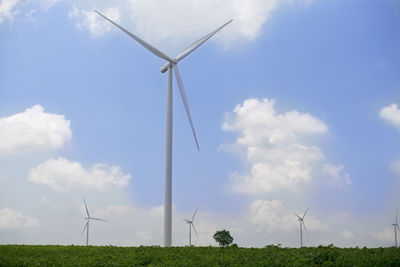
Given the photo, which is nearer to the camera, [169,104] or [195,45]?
[169,104]

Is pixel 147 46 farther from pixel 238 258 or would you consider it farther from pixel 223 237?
pixel 223 237

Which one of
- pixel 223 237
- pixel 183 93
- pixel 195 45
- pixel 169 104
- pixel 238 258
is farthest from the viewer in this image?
pixel 223 237

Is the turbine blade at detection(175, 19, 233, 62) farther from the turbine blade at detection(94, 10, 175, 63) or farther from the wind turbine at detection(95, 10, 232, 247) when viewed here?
the turbine blade at detection(94, 10, 175, 63)

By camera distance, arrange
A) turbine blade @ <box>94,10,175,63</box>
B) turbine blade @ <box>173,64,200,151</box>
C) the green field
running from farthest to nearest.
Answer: turbine blade @ <box>94,10,175,63</box> < turbine blade @ <box>173,64,200,151</box> < the green field

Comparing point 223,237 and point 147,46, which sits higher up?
point 147,46

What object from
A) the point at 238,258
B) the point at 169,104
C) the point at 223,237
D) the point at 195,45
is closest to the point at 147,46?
the point at 195,45

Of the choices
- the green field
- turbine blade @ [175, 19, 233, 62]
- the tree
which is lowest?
the green field

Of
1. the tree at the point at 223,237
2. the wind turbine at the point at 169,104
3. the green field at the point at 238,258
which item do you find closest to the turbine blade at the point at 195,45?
the wind turbine at the point at 169,104

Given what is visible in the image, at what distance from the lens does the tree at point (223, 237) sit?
61938 millimetres

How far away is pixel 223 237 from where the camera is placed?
62.4m

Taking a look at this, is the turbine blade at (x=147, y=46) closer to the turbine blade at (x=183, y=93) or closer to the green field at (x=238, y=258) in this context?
the turbine blade at (x=183, y=93)

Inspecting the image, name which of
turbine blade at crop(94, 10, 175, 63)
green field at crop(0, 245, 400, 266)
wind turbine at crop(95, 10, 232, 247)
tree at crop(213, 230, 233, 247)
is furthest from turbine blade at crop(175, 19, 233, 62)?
tree at crop(213, 230, 233, 247)

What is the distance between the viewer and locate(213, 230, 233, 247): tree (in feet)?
203

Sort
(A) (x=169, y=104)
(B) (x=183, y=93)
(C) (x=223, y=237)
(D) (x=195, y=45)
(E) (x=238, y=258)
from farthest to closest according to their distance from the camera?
(C) (x=223, y=237)
(D) (x=195, y=45)
(B) (x=183, y=93)
(A) (x=169, y=104)
(E) (x=238, y=258)
